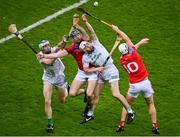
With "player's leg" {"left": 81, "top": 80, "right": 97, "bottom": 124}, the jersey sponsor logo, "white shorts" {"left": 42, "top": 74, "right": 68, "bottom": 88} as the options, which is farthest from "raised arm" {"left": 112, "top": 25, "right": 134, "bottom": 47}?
"white shorts" {"left": 42, "top": 74, "right": 68, "bottom": 88}

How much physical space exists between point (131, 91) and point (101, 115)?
1.46m

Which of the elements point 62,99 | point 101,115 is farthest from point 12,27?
point 101,115

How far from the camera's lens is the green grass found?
46.6 feet

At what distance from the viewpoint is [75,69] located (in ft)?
55.7

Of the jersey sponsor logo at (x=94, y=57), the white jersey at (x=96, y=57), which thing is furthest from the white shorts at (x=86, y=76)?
the jersey sponsor logo at (x=94, y=57)

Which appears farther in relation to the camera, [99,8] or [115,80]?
[99,8]

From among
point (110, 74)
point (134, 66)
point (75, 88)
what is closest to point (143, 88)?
point (134, 66)

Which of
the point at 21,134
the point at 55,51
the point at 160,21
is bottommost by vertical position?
the point at 21,134

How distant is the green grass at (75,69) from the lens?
1420 cm

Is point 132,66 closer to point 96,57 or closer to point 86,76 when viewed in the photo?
point 96,57

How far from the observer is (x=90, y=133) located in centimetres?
1376

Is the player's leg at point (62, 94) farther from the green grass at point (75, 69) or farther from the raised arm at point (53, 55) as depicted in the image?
the raised arm at point (53, 55)

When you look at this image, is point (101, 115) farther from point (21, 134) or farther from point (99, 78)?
point (21, 134)

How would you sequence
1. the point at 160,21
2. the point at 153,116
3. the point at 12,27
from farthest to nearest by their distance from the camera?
1. the point at 160,21
2. the point at 12,27
3. the point at 153,116
